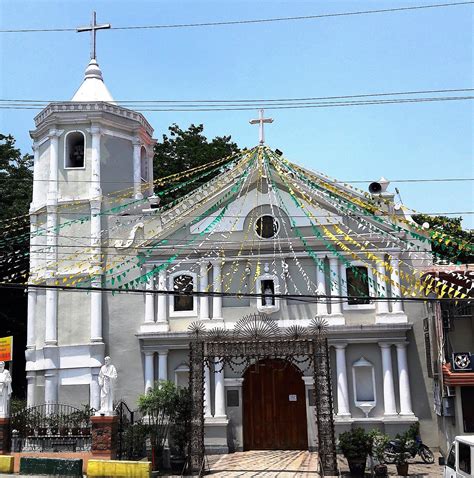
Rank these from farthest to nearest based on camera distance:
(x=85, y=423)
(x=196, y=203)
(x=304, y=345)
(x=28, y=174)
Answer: (x=28, y=174)
(x=196, y=203)
(x=85, y=423)
(x=304, y=345)

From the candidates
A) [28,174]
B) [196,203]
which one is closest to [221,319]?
[196,203]

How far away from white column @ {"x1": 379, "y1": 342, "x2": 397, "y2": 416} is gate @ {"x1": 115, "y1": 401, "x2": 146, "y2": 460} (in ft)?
26.1

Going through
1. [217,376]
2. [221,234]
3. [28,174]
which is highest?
[28,174]

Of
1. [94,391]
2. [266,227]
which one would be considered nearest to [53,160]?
[266,227]

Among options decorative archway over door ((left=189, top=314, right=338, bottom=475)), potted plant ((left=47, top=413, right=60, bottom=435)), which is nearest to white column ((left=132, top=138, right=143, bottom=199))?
decorative archway over door ((left=189, top=314, right=338, bottom=475))

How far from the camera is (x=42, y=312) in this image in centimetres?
2681

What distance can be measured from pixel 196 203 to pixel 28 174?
1563 centimetres

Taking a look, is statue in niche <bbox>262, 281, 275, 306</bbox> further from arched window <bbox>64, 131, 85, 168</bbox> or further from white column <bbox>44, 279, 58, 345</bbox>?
arched window <bbox>64, 131, 85, 168</bbox>

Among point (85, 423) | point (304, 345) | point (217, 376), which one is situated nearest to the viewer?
point (304, 345)

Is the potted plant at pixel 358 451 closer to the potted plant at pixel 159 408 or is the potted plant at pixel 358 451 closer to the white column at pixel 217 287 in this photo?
the potted plant at pixel 159 408

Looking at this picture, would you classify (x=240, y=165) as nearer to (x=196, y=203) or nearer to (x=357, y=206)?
(x=196, y=203)

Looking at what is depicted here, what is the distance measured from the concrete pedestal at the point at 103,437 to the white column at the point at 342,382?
8078 millimetres

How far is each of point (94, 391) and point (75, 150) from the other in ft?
30.5

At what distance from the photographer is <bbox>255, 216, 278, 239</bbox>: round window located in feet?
84.8
